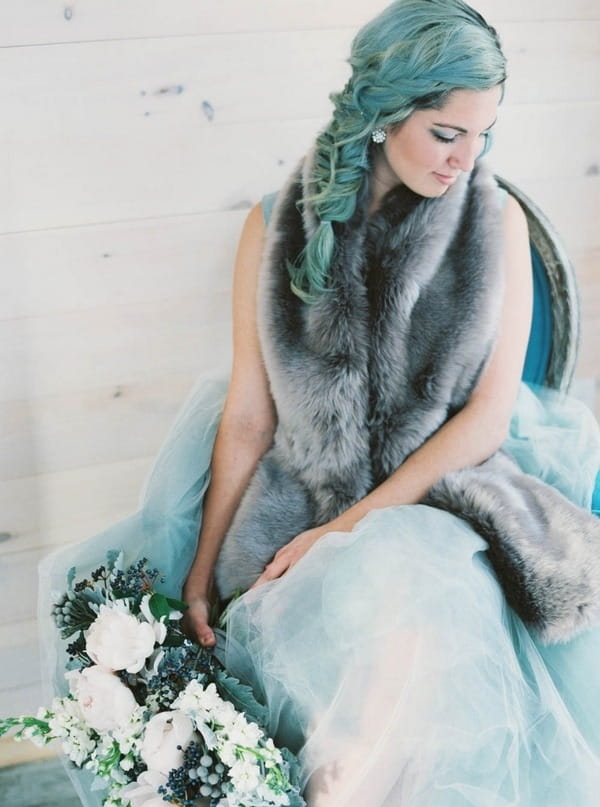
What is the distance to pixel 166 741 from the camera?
4.24ft

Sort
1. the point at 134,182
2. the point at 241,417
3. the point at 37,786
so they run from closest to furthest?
1. the point at 241,417
2. the point at 134,182
3. the point at 37,786

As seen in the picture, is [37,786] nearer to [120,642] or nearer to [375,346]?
[120,642]

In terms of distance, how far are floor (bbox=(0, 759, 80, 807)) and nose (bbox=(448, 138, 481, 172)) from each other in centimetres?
143

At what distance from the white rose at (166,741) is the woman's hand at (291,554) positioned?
0.30m

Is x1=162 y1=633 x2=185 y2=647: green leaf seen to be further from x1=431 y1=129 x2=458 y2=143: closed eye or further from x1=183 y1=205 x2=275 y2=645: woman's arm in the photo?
x1=431 y1=129 x2=458 y2=143: closed eye

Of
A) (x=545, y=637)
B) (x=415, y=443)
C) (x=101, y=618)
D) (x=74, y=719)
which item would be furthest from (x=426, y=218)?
(x=74, y=719)

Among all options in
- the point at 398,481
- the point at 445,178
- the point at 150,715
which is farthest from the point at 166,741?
the point at 445,178

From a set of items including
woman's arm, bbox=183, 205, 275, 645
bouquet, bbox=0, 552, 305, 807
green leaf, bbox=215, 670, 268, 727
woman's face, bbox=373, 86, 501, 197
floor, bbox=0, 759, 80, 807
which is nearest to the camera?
bouquet, bbox=0, 552, 305, 807

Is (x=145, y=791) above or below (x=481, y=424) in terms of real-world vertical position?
below

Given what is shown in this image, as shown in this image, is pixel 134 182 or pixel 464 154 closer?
pixel 464 154

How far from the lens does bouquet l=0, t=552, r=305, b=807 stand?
1253mm

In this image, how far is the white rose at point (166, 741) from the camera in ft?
4.21

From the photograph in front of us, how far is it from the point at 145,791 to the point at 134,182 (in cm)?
111

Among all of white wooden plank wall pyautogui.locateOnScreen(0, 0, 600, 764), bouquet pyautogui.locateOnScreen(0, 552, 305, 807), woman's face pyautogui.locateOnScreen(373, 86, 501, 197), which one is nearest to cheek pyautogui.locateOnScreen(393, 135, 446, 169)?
woman's face pyautogui.locateOnScreen(373, 86, 501, 197)
